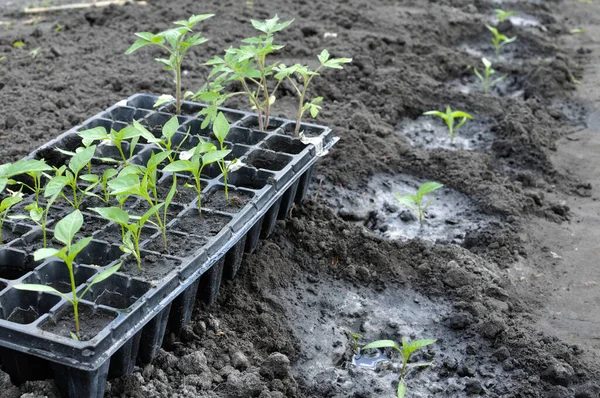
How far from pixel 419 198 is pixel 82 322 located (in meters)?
2.06

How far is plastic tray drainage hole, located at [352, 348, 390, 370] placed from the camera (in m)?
3.21

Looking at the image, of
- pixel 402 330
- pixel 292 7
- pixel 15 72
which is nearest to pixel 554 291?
pixel 402 330

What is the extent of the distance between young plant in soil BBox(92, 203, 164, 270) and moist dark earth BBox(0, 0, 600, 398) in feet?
1.32

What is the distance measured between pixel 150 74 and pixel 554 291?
10.2 feet

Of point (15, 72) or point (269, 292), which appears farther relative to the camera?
point (15, 72)

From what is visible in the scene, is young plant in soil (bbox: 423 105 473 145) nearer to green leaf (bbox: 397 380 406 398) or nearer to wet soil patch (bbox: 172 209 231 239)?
wet soil patch (bbox: 172 209 231 239)

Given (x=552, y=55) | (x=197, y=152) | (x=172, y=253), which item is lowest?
(x=552, y=55)

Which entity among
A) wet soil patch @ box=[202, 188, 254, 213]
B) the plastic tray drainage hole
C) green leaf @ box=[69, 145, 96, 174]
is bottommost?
the plastic tray drainage hole

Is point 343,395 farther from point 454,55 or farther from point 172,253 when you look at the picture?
point 454,55

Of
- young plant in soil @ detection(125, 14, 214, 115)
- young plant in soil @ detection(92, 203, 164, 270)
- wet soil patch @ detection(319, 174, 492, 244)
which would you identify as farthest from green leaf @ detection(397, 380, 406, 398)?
young plant in soil @ detection(125, 14, 214, 115)

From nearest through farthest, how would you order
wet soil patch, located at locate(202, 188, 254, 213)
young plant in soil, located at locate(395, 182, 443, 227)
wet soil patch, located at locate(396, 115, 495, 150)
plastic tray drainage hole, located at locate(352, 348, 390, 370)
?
plastic tray drainage hole, located at locate(352, 348, 390, 370), wet soil patch, located at locate(202, 188, 254, 213), young plant in soil, located at locate(395, 182, 443, 227), wet soil patch, located at locate(396, 115, 495, 150)

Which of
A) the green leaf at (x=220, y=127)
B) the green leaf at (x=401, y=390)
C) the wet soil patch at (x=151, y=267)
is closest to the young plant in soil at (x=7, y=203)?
the wet soil patch at (x=151, y=267)

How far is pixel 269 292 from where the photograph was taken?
3.43 m

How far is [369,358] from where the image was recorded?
10.7ft
